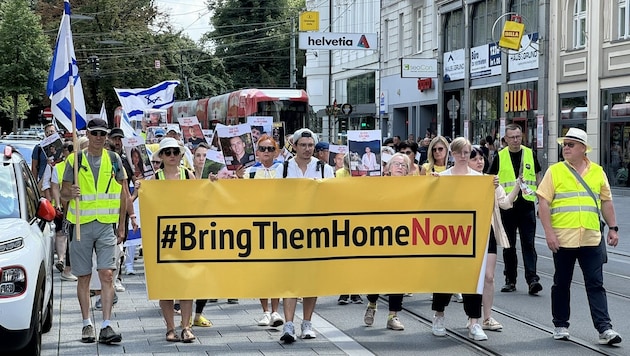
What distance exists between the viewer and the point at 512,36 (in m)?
32.5

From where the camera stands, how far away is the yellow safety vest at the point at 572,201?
331 inches

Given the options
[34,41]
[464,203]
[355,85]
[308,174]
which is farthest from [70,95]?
[355,85]

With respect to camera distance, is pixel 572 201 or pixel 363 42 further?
pixel 363 42

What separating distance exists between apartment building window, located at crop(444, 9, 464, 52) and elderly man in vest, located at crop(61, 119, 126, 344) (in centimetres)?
3353

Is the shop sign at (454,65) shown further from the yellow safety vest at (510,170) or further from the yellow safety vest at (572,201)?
the yellow safety vest at (572,201)

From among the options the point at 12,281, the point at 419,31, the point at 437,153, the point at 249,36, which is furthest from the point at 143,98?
the point at 249,36

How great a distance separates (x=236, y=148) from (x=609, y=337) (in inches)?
173

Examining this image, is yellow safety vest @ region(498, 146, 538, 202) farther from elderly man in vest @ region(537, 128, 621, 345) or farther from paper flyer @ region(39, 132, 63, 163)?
paper flyer @ region(39, 132, 63, 163)

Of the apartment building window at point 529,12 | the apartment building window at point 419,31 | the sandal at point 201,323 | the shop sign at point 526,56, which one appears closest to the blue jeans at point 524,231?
the sandal at point 201,323

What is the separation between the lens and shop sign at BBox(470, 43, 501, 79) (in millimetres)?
37250

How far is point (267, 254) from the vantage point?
8.49 metres

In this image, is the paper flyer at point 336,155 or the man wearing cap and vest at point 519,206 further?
the paper flyer at point 336,155

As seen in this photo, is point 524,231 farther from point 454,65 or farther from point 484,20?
point 454,65

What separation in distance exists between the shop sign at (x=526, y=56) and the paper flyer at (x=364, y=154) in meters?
24.2
